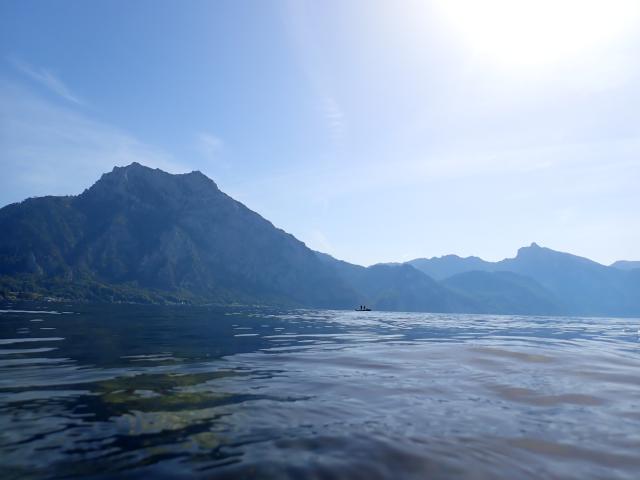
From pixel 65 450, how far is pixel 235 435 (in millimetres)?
3500

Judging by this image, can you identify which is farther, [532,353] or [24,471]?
[532,353]

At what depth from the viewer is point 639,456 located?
28.0 ft

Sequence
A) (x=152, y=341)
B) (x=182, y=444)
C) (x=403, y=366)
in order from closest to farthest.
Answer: (x=182, y=444) → (x=403, y=366) → (x=152, y=341)

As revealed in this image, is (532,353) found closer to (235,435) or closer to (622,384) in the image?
(622,384)

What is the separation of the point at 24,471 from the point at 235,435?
4.04 metres

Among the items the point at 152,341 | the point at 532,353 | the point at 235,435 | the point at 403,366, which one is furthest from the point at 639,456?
the point at 152,341

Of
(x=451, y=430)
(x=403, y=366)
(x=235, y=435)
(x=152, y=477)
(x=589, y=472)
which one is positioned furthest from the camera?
(x=403, y=366)

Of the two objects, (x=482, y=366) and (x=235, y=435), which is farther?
(x=482, y=366)

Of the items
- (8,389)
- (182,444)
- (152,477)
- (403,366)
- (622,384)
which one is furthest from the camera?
(403,366)

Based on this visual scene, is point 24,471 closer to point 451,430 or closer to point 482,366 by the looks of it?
point 451,430

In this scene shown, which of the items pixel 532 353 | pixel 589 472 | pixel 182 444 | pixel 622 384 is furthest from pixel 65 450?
pixel 532 353

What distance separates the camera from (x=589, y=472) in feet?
25.2

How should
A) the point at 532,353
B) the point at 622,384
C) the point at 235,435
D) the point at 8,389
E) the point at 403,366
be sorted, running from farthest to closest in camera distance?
1. the point at 532,353
2. the point at 403,366
3. the point at 622,384
4. the point at 8,389
5. the point at 235,435

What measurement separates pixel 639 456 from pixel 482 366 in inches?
490
